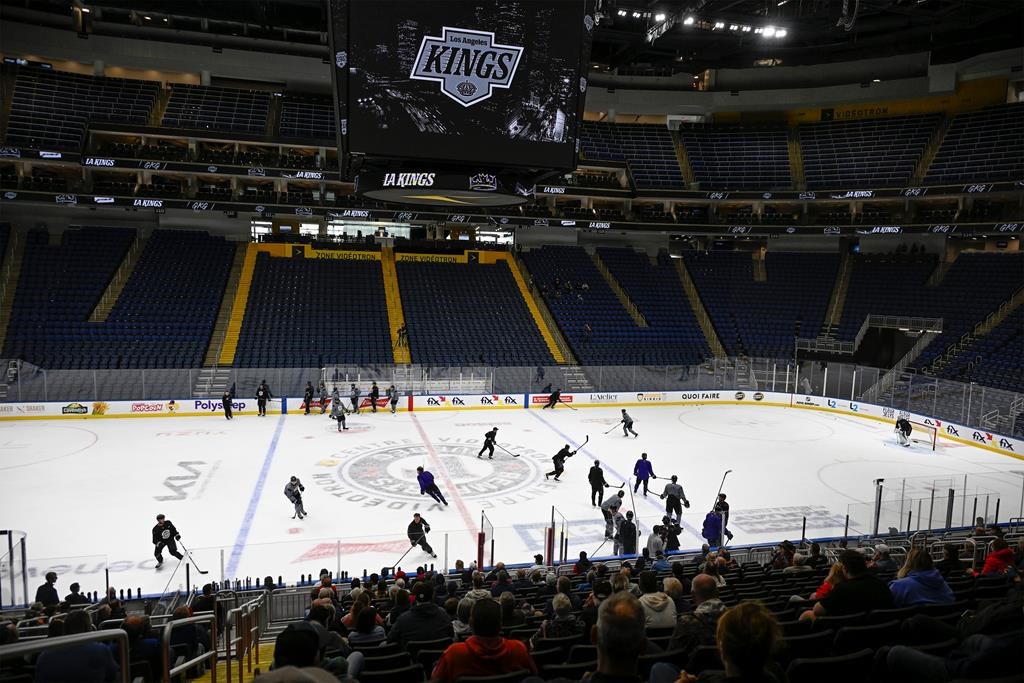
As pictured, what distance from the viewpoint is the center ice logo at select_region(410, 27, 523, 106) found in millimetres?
9594

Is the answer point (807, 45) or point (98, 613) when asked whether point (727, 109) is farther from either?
point (98, 613)

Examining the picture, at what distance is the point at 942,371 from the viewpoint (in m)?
29.0

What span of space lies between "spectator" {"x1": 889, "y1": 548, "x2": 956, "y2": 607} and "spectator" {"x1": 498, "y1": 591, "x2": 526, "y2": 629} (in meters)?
3.11

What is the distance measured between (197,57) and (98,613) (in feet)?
122

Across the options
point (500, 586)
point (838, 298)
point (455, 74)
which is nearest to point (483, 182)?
point (455, 74)

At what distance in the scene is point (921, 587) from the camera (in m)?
5.51

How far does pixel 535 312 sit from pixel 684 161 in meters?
14.5

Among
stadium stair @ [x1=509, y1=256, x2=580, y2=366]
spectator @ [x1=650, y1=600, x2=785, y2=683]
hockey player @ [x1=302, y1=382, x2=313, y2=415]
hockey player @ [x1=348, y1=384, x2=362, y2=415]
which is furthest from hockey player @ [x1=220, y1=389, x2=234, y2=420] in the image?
spectator @ [x1=650, y1=600, x2=785, y2=683]

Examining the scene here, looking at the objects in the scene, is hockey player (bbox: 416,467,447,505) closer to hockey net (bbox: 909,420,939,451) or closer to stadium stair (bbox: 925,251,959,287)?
hockey net (bbox: 909,420,939,451)

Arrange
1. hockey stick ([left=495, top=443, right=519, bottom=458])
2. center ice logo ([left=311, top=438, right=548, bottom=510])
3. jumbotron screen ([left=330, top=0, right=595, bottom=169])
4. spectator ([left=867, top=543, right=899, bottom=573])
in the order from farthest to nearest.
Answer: hockey stick ([left=495, top=443, right=519, bottom=458]) < center ice logo ([left=311, top=438, right=548, bottom=510]) < jumbotron screen ([left=330, top=0, right=595, bottom=169]) < spectator ([left=867, top=543, right=899, bottom=573])

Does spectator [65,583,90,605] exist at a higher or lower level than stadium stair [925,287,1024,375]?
lower

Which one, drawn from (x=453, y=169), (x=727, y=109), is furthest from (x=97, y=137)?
(x=727, y=109)

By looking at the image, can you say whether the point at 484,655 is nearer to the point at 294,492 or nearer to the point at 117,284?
the point at 294,492

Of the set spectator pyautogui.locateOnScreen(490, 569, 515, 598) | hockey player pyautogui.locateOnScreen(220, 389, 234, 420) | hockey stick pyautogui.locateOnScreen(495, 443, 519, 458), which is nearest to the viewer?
spectator pyautogui.locateOnScreen(490, 569, 515, 598)
